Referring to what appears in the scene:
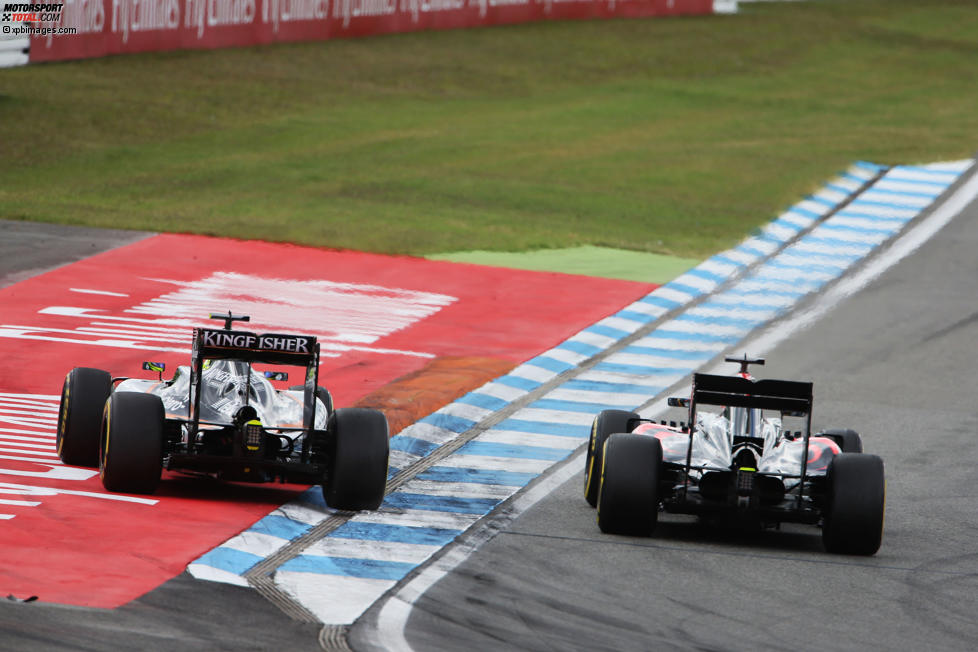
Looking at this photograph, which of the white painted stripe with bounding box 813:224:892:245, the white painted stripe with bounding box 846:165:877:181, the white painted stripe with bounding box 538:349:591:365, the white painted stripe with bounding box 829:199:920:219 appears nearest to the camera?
the white painted stripe with bounding box 538:349:591:365

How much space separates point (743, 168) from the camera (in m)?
37.2

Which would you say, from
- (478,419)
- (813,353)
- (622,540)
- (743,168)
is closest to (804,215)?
(743,168)

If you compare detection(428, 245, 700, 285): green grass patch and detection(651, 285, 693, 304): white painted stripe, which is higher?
detection(428, 245, 700, 285): green grass patch

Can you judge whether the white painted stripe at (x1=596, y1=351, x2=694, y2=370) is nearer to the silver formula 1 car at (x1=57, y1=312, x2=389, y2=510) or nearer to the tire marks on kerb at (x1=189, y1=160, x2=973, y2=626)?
the tire marks on kerb at (x1=189, y1=160, x2=973, y2=626)

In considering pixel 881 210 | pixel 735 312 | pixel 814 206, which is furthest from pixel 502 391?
pixel 881 210

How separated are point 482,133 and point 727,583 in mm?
27914

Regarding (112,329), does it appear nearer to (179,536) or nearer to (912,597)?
(179,536)

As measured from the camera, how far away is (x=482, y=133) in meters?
39.8

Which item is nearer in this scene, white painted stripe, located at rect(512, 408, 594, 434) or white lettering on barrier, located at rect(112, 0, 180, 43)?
white painted stripe, located at rect(512, 408, 594, 434)

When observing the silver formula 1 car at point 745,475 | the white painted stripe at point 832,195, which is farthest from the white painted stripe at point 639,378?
the white painted stripe at point 832,195

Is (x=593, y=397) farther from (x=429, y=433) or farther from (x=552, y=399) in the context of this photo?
(x=429, y=433)

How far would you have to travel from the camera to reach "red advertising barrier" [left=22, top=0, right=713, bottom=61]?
4034cm

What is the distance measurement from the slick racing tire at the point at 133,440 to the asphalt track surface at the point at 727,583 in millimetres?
2997

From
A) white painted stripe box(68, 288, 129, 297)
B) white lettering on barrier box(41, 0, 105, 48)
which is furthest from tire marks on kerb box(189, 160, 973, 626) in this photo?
white lettering on barrier box(41, 0, 105, 48)
